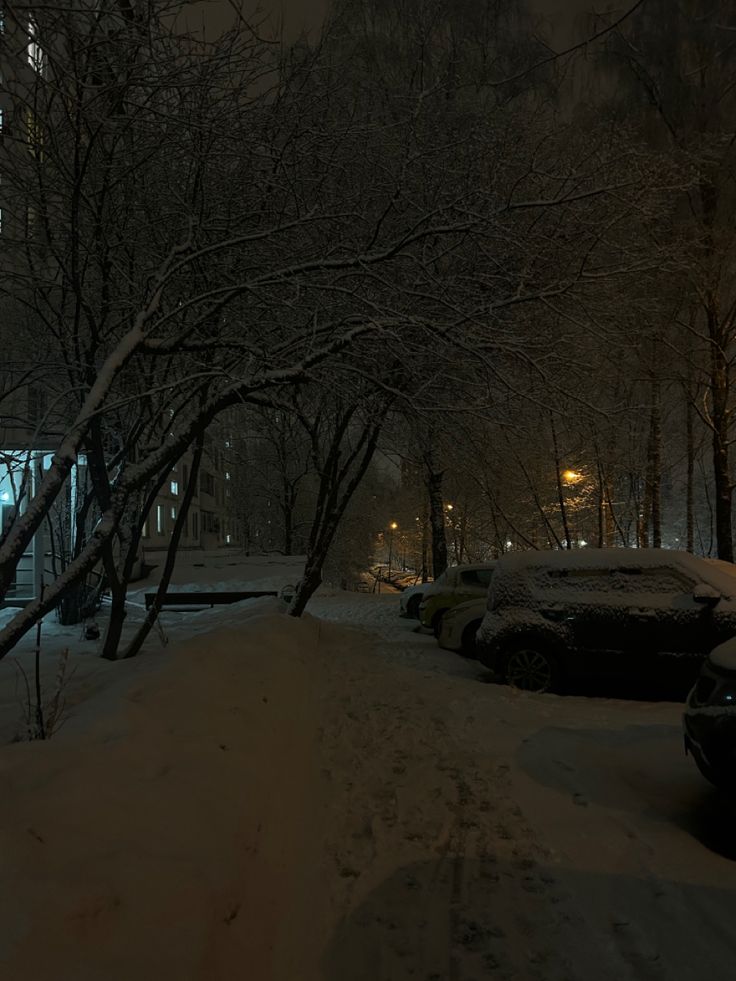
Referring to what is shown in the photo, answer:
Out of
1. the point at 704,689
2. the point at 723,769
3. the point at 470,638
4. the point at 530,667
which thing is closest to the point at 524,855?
the point at 723,769

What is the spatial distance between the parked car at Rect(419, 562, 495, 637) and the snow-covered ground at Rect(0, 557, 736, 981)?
6792 mm

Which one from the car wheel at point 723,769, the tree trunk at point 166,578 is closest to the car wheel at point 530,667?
the car wheel at point 723,769

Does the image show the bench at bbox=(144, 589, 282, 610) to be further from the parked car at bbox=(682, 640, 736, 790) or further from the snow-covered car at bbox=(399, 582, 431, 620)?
the parked car at bbox=(682, 640, 736, 790)

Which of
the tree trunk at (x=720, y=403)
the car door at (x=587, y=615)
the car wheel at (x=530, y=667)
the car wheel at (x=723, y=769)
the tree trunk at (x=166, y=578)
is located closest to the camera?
the car wheel at (x=723, y=769)

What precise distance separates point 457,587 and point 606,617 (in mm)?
5557

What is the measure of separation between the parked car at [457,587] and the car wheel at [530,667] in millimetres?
4597

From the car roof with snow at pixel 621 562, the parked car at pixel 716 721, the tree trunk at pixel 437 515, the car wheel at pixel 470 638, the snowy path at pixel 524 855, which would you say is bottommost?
the snowy path at pixel 524 855

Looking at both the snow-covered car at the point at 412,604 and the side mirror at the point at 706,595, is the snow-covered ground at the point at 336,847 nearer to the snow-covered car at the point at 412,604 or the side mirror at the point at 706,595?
the side mirror at the point at 706,595

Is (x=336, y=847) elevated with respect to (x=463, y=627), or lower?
lower

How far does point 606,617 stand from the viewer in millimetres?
7922

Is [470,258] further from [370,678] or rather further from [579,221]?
[370,678]

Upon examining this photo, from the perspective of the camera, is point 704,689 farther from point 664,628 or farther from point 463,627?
point 463,627

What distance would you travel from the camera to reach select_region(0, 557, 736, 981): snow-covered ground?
2379 mm

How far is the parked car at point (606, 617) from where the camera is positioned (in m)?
7.57
